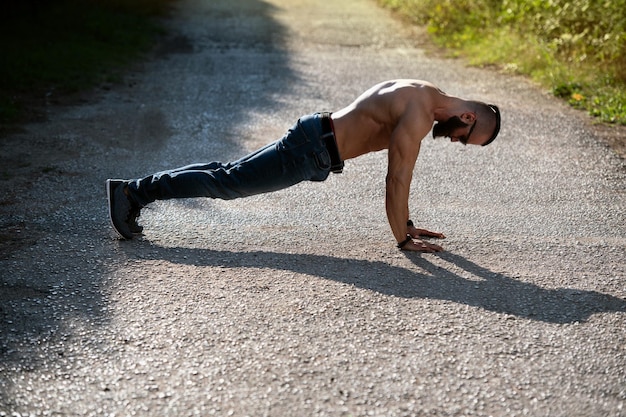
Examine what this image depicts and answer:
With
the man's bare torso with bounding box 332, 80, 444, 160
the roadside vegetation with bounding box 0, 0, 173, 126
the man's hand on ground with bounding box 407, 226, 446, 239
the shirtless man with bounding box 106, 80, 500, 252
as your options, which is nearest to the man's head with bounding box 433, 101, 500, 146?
the shirtless man with bounding box 106, 80, 500, 252

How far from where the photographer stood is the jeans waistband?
4.59 metres

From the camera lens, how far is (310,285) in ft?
13.7

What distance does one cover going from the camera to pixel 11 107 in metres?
7.92

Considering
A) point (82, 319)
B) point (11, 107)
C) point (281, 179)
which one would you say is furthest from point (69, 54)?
point (82, 319)

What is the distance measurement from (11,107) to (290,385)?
19.1ft

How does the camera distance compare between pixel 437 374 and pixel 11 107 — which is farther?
pixel 11 107

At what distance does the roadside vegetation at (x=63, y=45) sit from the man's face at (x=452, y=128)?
456 centimetres

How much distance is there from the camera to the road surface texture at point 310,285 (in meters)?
3.18

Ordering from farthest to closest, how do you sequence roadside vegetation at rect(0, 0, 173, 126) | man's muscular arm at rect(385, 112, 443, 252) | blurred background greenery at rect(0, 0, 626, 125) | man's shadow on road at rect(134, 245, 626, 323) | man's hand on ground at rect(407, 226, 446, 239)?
blurred background greenery at rect(0, 0, 626, 125)
roadside vegetation at rect(0, 0, 173, 126)
man's hand on ground at rect(407, 226, 446, 239)
man's muscular arm at rect(385, 112, 443, 252)
man's shadow on road at rect(134, 245, 626, 323)

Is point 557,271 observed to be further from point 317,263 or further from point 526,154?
point 526,154

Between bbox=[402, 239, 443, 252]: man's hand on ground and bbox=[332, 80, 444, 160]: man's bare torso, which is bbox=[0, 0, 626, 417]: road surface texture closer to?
bbox=[402, 239, 443, 252]: man's hand on ground

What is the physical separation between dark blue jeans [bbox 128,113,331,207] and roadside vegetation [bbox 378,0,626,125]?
466 centimetres

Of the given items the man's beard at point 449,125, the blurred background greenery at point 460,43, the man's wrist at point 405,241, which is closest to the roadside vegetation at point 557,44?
the blurred background greenery at point 460,43

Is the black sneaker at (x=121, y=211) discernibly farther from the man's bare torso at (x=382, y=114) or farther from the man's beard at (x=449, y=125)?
the man's beard at (x=449, y=125)
